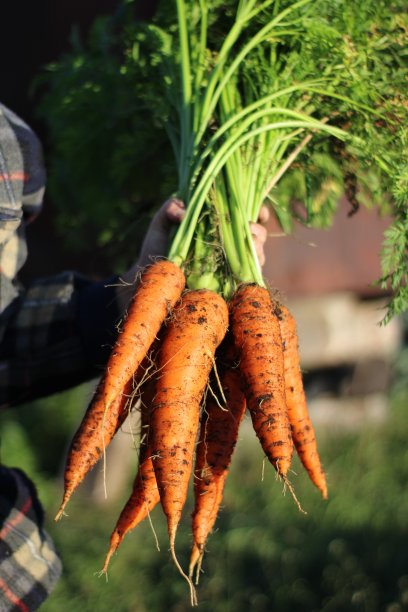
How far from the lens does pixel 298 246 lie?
4.25 m

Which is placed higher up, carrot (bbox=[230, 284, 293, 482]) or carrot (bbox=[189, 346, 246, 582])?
carrot (bbox=[230, 284, 293, 482])

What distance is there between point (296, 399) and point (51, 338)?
2.14 feet

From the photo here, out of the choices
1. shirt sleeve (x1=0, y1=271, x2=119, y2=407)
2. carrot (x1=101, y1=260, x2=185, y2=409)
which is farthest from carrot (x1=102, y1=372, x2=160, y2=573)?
shirt sleeve (x1=0, y1=271, x2=119, y2=407)

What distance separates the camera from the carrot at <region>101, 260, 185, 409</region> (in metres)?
1.67

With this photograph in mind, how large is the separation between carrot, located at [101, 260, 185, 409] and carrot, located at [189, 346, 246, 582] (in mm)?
217

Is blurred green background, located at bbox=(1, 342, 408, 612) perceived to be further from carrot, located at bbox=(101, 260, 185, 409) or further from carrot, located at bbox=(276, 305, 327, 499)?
carrot, located at bbox=(101, 260, 185, 409)

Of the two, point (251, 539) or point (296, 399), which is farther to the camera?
point (251, 539)

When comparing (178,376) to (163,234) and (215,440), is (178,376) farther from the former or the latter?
(163,234)

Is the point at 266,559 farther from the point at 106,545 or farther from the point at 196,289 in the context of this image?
the point at 196,289

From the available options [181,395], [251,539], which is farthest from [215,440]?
[251,539]

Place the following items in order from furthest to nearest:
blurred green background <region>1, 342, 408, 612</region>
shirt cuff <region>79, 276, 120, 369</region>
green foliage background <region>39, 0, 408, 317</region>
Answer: blurred green background <region>1, 342, 408, 612</region>, shirt cuff <region>79, 276, 120, 369</region>, green foliage background <region>39, 0, 408, 317</region>

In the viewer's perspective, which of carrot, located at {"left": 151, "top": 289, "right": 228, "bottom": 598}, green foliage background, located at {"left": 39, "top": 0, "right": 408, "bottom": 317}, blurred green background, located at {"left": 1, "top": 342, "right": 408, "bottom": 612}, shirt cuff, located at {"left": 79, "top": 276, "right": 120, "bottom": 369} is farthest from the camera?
blurred green background, located at {"left": 1, "top": 342, "right": 408, "bottom": 612}

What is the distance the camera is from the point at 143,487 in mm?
1818

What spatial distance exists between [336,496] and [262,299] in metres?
2.43
